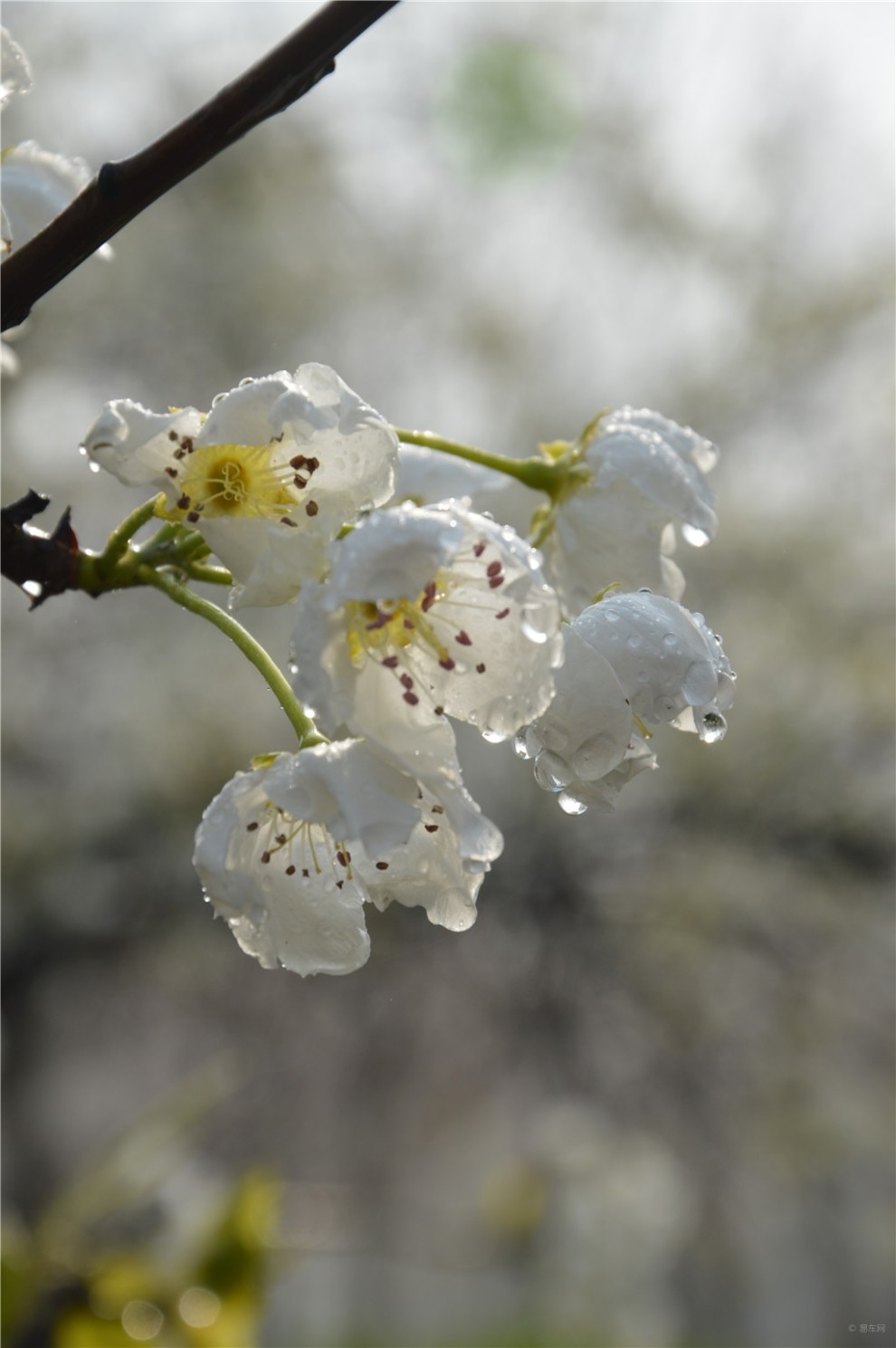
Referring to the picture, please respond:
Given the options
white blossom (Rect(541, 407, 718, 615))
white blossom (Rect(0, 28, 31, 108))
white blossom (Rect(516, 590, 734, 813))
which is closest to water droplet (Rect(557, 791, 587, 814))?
white blossom (Rect(516, 590, 734, 813))

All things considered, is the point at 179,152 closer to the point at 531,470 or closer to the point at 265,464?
the point at 265,464

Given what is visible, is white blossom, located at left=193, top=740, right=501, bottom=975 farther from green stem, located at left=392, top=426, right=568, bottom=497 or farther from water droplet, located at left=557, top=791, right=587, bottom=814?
green stem, located at left=392, top=426, right=568, bottom=497

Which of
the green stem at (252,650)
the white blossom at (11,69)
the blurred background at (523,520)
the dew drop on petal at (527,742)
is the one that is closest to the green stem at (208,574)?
the green stem at (252,650)

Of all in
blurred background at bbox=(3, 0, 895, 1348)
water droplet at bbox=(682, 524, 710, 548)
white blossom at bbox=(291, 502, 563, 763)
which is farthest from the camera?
blurred background at bbox=(3, 0, 895, 1348)

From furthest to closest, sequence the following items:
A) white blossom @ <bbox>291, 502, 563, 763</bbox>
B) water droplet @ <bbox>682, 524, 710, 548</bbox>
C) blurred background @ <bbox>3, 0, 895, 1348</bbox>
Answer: blurred background @ <bbox>3, 0, 895, 1348</bbox>, water droplet @ <bbox>682, 524, 710, 548</bbox>, white blossom @ <bbox>291, 502, 563, 763</bbox>

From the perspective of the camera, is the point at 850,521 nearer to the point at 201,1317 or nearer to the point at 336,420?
the point at 201,1317

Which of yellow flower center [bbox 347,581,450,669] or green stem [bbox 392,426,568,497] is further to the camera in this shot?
green stem [bbox 392,426,568,497]

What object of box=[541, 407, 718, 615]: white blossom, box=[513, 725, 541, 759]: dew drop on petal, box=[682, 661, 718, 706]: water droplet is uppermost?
box=[541, 407, 718, 615]: white blossom

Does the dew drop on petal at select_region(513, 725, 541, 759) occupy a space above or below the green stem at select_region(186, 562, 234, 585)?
below
